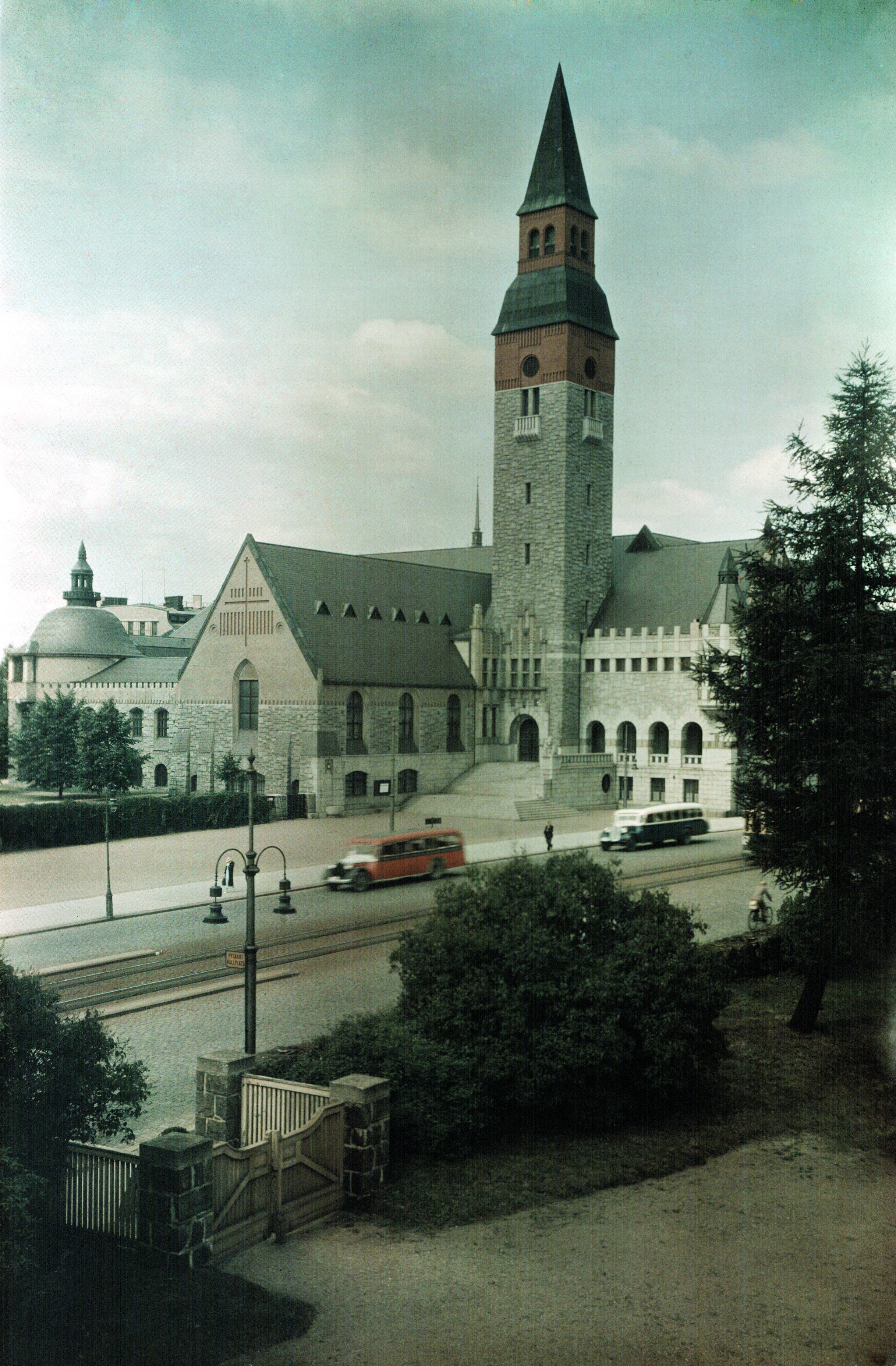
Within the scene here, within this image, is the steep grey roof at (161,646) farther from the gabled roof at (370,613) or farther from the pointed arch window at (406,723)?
the pointed arch window at (406,723)

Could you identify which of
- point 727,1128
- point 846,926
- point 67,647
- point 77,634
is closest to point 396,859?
point 77,634

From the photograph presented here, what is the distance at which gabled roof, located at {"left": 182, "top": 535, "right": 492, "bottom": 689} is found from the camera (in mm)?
53031

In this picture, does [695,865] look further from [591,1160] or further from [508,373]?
[508,373]

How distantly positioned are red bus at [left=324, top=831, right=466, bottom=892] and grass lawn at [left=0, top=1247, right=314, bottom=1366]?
62.1 ft

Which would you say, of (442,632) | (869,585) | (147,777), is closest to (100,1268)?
(869,585)

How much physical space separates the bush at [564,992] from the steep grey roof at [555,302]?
48.1 meters

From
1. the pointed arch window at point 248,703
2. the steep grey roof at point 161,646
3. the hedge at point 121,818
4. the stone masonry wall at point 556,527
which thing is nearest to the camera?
the hedge at point 121,818

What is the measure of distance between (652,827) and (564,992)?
25.9 metres

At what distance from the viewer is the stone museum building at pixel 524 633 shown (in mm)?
52188

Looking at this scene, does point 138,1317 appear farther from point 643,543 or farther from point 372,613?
point 643,543

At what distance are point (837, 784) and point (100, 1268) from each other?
1471cm

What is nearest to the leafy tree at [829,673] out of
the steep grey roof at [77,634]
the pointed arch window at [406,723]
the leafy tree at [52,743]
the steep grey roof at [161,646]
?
the steep grey roof at [77,634]

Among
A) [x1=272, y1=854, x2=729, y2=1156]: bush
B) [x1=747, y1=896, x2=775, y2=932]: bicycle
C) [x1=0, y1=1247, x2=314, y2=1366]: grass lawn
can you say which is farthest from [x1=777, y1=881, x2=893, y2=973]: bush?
[x1=0, y1=1247, x2=314, y2=1366]: grass lawn

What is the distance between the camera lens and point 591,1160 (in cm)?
1631
